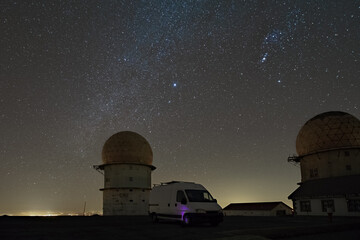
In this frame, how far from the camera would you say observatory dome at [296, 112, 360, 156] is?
33750 millimetres

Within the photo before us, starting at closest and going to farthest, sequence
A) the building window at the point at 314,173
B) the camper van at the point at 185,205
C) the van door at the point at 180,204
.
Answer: the camper van at the point at 185,205
the van door at the point at 180,204
the building window at the point at 314,173

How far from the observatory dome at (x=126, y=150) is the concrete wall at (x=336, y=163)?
21.6m

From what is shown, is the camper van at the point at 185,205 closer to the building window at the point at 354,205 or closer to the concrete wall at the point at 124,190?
the building window at the point at 354,205

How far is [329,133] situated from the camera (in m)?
34.7

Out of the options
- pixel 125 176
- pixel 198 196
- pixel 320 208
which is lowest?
pixel 320 208

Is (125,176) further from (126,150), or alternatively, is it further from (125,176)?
(126,150)

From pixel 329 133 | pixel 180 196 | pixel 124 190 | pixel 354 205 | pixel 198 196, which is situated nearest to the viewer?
pixel 198 196

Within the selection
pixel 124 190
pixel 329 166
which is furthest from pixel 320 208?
pixel 124 190

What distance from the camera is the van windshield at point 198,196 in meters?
15.4

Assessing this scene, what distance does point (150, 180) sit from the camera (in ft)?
141

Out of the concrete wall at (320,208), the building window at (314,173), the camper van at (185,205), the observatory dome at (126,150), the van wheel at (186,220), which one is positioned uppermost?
the observatory dome at (126,150)

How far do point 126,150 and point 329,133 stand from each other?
83.0ft

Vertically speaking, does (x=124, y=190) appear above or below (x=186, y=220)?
above

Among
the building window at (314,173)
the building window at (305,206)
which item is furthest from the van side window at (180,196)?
the building window at (314,173)
